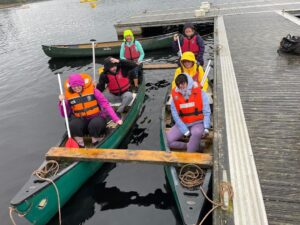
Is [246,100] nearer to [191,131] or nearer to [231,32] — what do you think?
[191,131]

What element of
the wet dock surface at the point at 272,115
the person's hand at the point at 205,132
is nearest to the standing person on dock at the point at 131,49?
the wet dock surface at the point at 272,115

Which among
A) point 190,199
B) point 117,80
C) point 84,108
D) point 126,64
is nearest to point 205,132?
point 190,199

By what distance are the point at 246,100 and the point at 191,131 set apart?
6.28ft

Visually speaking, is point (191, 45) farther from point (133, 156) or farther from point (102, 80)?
point (133, 156)

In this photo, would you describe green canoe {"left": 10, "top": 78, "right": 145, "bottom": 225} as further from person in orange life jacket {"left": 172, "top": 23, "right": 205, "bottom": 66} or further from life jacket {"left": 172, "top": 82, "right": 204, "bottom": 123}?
person in orange life jacket {"left": 172, "top": 23, "right": 205, "bottom": 66}

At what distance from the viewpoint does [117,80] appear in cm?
887

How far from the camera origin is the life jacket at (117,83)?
8844 mm

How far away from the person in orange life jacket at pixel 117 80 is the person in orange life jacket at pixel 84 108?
4.83 feet

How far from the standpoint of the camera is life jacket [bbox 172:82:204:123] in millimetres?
6309

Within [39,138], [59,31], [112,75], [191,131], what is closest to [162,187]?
[191,131]

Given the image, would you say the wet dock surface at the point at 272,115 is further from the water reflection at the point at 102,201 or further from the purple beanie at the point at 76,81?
the purple beanie at the point at 76,81

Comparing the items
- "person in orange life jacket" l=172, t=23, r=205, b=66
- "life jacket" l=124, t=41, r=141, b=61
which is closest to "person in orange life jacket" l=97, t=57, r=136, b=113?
"person in orange life jacket" l=172, t=23, r=205, b=66

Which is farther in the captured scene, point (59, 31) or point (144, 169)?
point (59, 31)

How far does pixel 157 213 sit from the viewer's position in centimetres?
612
